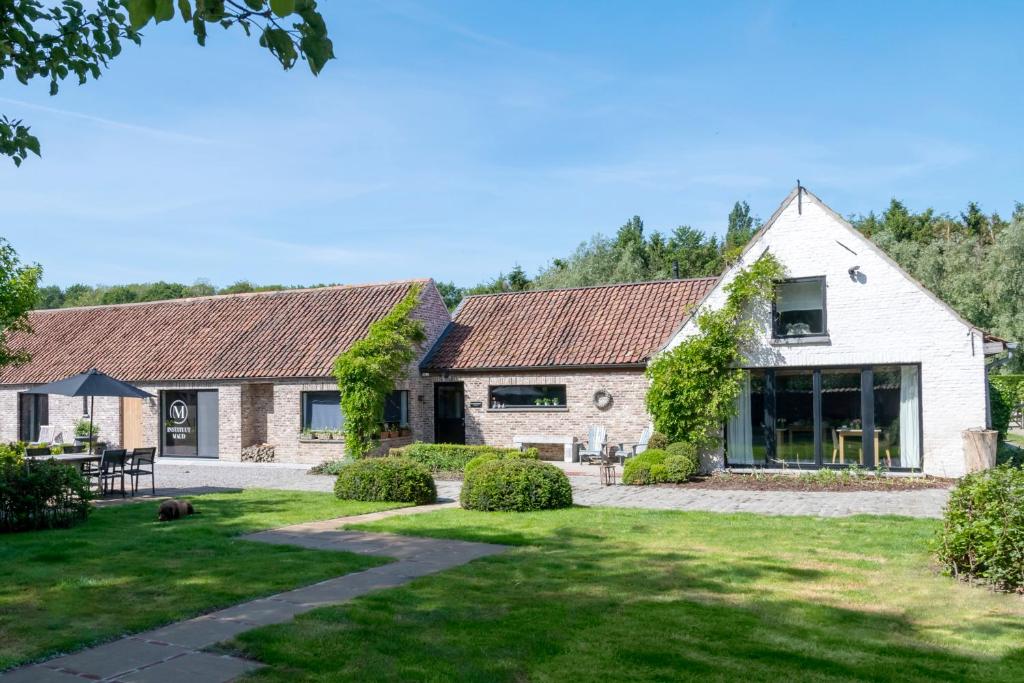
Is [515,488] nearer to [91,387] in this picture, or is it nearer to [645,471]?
[645,471]

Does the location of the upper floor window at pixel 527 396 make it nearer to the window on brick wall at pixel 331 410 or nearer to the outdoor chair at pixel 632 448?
the outdoor chair at pixel 632 448

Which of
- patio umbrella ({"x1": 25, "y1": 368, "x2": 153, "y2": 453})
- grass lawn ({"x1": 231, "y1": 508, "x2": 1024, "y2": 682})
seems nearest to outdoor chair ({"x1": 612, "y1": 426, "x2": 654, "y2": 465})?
grass lawn ({"x1": 231, "y1": 508, "x2": 1024, "y2": 682})

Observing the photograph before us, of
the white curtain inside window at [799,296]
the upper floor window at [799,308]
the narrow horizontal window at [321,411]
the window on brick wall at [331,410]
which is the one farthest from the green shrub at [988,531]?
the narrow horizontal window at [321,411]

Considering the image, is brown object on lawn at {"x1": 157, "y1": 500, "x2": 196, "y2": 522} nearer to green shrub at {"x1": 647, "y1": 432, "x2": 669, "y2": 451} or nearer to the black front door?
green shrub at {"x1": 647, "y1": 432, "x2": 669, "y2": 451}

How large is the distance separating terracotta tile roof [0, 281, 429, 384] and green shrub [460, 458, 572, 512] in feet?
38.4

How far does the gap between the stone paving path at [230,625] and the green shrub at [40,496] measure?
3535 millimetres

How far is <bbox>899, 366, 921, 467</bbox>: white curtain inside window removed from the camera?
18.3m

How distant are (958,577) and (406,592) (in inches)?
228

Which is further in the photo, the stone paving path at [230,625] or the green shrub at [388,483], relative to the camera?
the green shrub at [388,483]

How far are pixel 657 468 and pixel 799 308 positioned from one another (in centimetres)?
547

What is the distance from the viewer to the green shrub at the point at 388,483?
14.9 metres

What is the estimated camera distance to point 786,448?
19469 millimetres

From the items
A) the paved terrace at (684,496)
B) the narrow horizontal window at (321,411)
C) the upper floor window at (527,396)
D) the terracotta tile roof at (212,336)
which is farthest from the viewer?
the terracotta tile roof at (212,336)

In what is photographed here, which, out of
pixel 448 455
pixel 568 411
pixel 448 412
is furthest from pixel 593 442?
pixel 448 412
